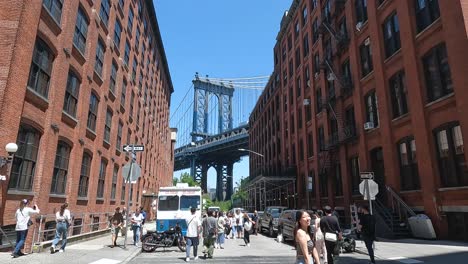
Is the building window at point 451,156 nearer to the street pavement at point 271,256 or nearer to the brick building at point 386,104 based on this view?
the brick building at point 386,104

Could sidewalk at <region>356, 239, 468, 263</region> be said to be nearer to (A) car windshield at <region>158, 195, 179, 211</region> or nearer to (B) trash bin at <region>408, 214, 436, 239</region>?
(B) trash bin at <region>408, 214, 436, 239</region>

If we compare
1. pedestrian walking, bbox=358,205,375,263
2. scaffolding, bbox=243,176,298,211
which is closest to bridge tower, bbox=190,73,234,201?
scaffolding, bbox=243,176,298,211

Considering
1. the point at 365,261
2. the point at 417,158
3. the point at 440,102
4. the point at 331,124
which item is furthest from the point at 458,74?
the point at 331,124

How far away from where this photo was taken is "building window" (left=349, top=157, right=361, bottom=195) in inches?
1033

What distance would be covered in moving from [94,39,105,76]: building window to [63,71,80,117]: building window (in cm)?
346

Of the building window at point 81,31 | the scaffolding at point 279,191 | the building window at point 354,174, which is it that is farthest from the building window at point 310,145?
the building window at point 81,31

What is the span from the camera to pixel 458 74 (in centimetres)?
1597

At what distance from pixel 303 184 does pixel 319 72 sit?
12.3 m

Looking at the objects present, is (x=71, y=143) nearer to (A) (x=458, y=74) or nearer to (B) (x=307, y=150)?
(A) (x=458, y=74)

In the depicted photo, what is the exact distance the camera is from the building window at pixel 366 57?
24922 mm

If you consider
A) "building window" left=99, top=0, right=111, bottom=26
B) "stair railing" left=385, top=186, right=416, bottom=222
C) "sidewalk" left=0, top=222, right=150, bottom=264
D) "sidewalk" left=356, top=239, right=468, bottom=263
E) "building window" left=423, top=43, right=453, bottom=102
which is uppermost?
"building window" left=99, top=0, right=111, bottom=26

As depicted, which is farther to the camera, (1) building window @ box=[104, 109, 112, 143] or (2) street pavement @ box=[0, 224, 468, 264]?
(1) building window @ box=[104, 109, 112, 143]

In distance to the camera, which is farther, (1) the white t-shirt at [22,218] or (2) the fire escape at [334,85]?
(2) the fire escape at [334,85]

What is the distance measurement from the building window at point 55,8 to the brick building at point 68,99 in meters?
0.05
